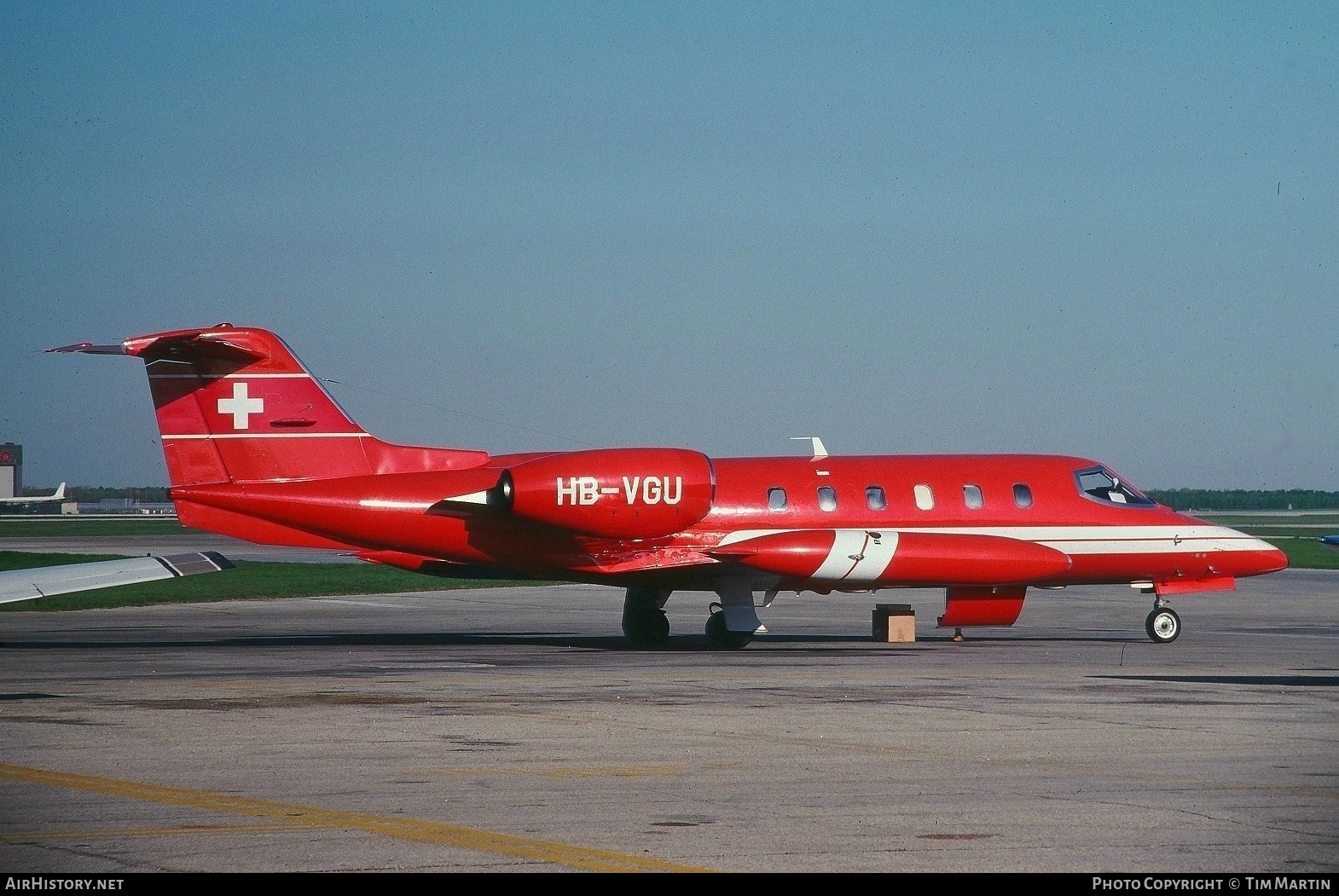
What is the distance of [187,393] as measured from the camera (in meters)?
26.0

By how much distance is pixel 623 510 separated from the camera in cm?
2630

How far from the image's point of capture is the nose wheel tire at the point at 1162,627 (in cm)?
2811

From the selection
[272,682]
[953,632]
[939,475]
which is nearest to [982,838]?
[272,682]

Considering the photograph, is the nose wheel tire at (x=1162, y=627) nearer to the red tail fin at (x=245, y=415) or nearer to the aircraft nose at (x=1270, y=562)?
the aircraft nose at (x=1270, y=562)

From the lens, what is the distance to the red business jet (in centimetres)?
2608

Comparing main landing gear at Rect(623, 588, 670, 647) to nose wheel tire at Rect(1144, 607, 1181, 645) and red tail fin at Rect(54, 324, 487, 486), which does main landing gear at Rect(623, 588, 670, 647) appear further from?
nose wheel tire at Rect(1144, 607, 1181, 645)

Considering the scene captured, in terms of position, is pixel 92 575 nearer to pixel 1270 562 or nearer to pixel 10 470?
pixel 1270 562

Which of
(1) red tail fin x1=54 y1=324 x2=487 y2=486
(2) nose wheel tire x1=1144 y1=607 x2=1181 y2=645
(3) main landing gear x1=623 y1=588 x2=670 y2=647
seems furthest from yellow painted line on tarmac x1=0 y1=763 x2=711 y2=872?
(2) nose wheel tire x1=1144 y1=607 x2=1181 y2=645

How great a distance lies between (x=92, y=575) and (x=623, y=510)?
9986 millimetres

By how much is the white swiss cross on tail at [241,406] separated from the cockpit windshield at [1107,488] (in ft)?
47.7

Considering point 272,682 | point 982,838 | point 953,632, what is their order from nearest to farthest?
point 982,838 → point 272,682 → point 953,632

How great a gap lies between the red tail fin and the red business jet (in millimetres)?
28

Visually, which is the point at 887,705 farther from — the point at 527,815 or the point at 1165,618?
the point at 1165,618

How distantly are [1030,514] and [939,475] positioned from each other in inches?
69.5
